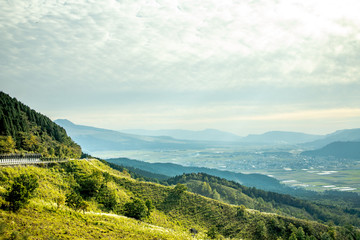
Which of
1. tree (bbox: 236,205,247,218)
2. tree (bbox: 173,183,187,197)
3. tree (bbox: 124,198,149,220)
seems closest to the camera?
tree (bbox: 124,198,149,220)

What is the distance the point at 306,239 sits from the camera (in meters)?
79.2

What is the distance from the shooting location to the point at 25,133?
9056cm

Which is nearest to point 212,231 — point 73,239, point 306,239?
point 306,239

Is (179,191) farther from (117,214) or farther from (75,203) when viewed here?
(75,203)

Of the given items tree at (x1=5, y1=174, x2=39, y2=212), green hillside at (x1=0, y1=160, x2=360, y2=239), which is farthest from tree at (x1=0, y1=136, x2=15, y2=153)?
tree at (x1=5, y1=174, x2=39, y2=212)

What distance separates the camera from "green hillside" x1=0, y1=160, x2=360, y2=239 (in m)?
34.2

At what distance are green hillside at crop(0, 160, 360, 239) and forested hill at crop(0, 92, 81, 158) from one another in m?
15.6

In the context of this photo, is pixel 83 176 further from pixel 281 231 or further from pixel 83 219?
pixel 281 231

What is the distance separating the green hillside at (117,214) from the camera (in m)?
34.2

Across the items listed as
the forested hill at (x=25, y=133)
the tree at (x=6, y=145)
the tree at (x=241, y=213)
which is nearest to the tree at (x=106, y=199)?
the forested hill at (x=25, y=133)

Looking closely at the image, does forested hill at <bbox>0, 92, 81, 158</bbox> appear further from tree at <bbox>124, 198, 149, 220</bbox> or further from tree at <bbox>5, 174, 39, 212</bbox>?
tree at <bbox>5, 174, 39, 212</bbox>

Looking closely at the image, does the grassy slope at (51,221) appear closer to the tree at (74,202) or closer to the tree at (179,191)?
the tree at (74,202)

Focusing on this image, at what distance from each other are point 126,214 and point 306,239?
204ft

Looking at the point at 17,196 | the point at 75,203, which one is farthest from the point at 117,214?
the point at 17,196
